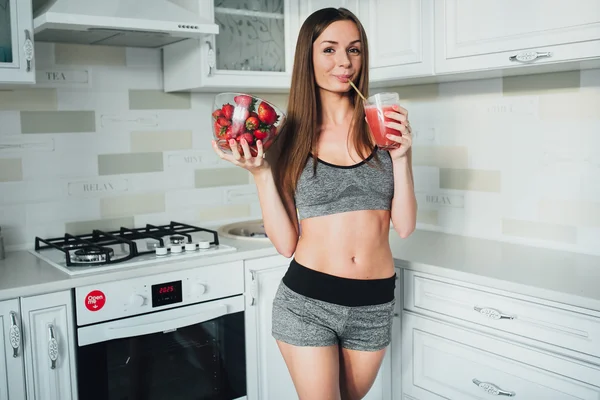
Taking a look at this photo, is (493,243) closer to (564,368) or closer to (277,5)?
(564,368)

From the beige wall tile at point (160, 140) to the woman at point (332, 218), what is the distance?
0.95 meters

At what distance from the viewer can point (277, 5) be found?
2680 millimetres

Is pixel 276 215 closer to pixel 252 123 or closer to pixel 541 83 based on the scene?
pixel 252 123

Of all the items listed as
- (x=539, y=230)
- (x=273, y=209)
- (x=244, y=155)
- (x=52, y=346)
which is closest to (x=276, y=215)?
(x=273, y=209)

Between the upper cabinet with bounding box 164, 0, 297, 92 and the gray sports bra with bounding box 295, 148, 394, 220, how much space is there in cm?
83

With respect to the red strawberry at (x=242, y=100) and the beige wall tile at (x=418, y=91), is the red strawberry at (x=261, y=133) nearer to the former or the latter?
the red strawberry at (x=242, y=100)

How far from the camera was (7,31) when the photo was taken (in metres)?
2.09

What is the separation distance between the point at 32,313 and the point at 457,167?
1.68m

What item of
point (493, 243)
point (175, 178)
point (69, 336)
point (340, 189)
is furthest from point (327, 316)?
point (175, 178)

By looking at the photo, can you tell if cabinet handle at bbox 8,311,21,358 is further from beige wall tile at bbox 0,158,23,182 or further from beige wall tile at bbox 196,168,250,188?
beige wall tile at bbox 196,168,250,188

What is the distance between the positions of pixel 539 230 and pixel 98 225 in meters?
1.69

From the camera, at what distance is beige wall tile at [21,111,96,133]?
7.98 feet

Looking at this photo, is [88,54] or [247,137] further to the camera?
[88,54]

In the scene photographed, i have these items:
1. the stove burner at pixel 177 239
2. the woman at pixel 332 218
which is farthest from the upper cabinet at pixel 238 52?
the woman at pixel 332 218
